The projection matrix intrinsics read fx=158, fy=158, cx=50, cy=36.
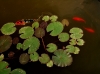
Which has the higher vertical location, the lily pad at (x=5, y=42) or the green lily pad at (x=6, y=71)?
the lily pad at (x=5, y=42)

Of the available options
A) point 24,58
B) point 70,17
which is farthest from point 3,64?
point 70,17

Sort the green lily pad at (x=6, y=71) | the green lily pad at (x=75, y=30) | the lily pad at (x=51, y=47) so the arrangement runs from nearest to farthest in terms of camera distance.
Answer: the green lily pad at (x=6, y=71) → the lily pad at (x=51, y=47) → the green lily pad at (x=75, y=30)

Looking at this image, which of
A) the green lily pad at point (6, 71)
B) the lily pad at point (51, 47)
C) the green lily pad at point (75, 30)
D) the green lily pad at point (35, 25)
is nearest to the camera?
the green lily pad at point (6, 71)

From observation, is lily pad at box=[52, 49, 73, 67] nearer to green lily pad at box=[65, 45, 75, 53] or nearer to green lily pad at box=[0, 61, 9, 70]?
green lily pad at box=[65, 45, 75, 53]

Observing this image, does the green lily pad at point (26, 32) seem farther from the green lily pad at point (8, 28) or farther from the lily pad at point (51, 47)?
the lily pad at point (51, 47)

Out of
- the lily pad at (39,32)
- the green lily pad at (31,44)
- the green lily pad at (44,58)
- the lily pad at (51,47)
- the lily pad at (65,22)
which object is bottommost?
the green lily pad at (44,58)

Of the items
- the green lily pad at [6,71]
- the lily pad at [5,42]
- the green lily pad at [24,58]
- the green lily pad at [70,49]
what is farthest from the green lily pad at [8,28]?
the green lily pad at [70,49]
